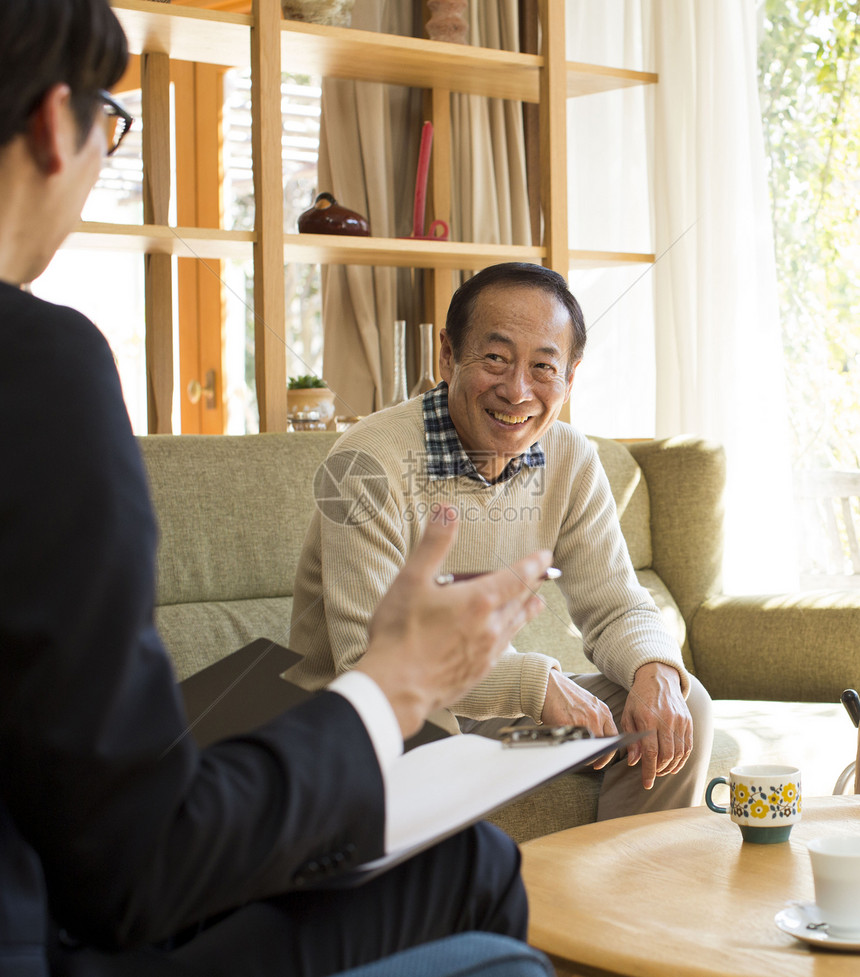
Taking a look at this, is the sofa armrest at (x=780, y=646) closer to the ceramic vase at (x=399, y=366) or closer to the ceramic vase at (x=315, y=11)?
the ceramic vase at (x=399, y=366)

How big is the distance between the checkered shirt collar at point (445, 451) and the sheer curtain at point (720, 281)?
4.60ft

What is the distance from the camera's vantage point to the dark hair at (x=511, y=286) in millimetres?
1575

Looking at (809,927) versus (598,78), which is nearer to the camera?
(809,927)

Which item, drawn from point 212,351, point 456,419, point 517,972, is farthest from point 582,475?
point 212,351

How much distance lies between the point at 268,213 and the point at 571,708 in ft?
4.38

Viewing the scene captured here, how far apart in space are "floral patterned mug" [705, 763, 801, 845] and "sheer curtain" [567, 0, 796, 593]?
6.30ft

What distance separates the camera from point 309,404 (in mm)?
2402

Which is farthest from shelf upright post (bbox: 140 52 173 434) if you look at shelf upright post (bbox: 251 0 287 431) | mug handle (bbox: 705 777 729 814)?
mug handle (bbox: 705 777 729 814)

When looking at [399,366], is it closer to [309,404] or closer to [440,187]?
[309,404]

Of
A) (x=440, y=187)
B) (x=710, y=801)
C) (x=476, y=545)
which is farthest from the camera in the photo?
(x=440, y=187)

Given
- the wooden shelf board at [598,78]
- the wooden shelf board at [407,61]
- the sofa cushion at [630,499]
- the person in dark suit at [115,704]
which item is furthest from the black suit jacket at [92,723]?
the wooden shelf board at [598,78]

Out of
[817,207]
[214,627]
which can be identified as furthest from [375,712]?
[817,207]

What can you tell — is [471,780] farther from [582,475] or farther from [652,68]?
[652,68]

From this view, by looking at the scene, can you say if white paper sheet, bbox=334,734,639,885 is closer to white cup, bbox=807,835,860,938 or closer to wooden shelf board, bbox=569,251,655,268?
white cup, bbox=807,835,860,938
